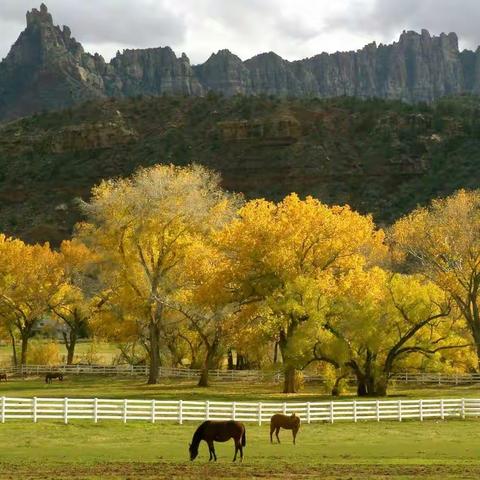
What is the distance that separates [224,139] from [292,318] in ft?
363

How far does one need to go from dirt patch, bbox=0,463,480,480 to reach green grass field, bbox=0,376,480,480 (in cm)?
2

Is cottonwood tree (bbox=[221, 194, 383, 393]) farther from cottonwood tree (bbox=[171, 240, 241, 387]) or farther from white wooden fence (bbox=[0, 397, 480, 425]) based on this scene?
white wooden fence (bbox=[0, 397, 480, 425])

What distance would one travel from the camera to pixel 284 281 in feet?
167

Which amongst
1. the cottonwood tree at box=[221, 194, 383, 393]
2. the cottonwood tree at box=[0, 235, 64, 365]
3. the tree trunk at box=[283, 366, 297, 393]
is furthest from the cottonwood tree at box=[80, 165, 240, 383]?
the cottonwood tree at box=[0, 235, 64, 365]

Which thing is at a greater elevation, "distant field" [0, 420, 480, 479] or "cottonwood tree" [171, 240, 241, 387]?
"cottonwood tree" [171, 240, 241, 387]

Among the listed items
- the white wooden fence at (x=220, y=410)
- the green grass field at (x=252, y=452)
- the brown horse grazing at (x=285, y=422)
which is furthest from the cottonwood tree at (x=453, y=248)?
the brown horse grazing at (x=285, y=422)

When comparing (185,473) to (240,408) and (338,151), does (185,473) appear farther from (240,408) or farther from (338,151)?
(338,151)

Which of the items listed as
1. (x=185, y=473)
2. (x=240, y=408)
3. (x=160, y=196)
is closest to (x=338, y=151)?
(x=160, y=196)

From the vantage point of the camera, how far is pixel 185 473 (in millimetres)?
21891

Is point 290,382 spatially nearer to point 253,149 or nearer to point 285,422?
point 285,422

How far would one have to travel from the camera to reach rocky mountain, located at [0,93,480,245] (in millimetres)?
136250

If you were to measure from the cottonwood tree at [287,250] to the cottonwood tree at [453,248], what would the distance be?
666 centimetres

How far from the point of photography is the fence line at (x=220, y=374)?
59688 mm

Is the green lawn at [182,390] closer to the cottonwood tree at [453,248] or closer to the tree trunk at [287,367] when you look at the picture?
the tree trunk at [287,367]
